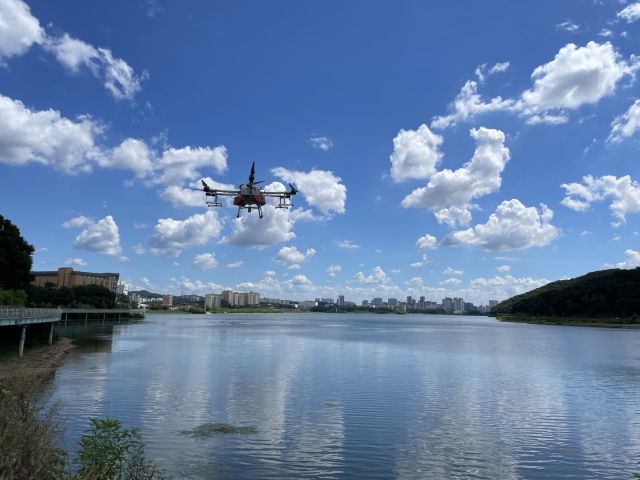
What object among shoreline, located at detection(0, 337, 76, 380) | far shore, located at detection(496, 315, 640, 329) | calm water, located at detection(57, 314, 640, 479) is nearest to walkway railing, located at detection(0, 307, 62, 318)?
shoreline, located at detection(0, 337, 76, 380)

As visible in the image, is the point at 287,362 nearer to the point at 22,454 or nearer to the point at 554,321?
the point at 22,454

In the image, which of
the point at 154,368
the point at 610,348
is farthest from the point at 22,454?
the point at 610,348

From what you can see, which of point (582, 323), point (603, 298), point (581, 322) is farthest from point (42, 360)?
point (603, 298)

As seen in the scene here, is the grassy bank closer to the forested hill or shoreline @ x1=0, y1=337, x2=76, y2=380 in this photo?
the forested hill

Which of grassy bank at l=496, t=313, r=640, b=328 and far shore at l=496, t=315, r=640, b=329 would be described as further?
far shore at l=496, t=315, r=640, b=329

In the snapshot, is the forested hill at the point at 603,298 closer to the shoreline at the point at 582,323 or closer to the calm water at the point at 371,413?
the shoreline at the point at 582,323

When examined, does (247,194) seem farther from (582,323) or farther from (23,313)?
(582,323)

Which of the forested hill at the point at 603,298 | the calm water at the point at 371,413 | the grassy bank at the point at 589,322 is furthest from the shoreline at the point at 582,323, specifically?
the calm water at the point at 371,413
